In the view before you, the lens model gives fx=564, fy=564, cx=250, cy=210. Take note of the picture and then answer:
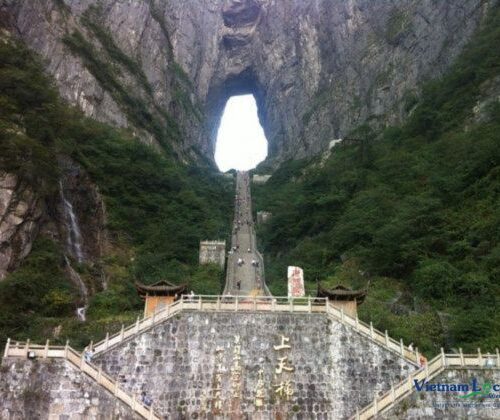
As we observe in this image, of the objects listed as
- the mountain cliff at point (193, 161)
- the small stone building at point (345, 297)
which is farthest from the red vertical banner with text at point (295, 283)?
the small stone building at point (345, 297)

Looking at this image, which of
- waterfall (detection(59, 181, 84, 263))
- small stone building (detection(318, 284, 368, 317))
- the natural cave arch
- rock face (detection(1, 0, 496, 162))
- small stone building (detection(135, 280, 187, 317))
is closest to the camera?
small stone building (detection(318, 284, 368, 317))

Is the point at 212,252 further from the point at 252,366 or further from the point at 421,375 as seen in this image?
the point at 421,375

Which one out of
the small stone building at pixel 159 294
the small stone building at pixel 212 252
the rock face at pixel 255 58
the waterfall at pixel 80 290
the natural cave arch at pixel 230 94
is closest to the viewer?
the small stone building at pixel 159 294

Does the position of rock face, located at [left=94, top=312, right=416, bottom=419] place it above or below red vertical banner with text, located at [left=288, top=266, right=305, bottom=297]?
below

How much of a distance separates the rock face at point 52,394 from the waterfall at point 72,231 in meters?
15.0

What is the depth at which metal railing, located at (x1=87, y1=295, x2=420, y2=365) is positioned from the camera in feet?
62.0

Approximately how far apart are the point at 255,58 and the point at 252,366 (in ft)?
242

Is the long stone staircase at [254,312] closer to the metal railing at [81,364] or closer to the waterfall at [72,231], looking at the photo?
the metal railing at [81,364]

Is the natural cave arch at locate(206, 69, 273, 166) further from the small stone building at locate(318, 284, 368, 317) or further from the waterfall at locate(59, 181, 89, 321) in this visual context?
the small stone building at locate(318, 284, 368, 317)

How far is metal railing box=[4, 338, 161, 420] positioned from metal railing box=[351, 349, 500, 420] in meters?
6.51

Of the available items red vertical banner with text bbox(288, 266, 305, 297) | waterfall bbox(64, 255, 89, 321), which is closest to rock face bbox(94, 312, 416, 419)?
red vertical banner with text bbox(288, 266, 305, 297)

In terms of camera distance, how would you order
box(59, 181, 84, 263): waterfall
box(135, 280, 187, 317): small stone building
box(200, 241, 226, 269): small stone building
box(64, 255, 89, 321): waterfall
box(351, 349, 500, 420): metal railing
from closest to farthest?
box(351, 349, 500, 420): metal railing → box(135, 280, 187, 317): small stone building → box(64, 255, 89, 321): waterfall → box(59, 181, 84, 263): waterfall → box(200, 241, 226, 269): small stone building

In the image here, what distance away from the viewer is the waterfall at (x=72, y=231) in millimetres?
32312

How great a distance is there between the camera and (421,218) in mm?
28484
